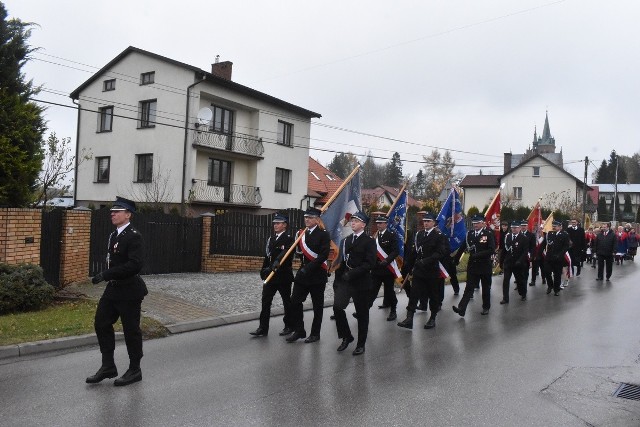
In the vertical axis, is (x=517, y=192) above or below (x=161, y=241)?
above

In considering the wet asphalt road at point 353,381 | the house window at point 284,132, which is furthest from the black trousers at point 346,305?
the house window at point 284,132

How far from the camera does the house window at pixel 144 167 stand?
27.9 m

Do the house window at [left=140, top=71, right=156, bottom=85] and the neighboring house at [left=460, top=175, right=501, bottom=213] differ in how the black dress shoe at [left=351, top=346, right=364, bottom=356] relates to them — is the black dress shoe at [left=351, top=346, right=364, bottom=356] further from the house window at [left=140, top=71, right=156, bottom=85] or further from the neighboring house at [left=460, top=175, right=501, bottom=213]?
the neighboring house at [left=460, top=175, right=501, bottom=213]

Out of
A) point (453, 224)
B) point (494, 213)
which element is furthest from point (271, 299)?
point (494, 213)

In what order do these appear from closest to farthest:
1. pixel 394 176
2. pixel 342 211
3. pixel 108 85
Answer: pixel 342 211 → pixel 108 85 → pixel 394 176

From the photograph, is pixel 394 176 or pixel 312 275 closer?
pixel 312 275

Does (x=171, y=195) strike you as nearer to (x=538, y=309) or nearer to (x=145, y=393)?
(x=538, y=309)

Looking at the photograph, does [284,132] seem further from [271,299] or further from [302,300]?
[302,300]

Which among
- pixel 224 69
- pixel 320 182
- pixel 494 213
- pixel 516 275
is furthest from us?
pixel 320 182

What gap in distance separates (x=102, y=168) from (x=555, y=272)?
24091mm

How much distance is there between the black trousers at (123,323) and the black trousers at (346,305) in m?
2.55

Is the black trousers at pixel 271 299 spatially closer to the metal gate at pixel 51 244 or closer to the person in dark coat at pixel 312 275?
the person in dark coat at pixel 312 275

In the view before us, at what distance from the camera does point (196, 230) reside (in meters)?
16.0

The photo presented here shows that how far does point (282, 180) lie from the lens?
106 feet
